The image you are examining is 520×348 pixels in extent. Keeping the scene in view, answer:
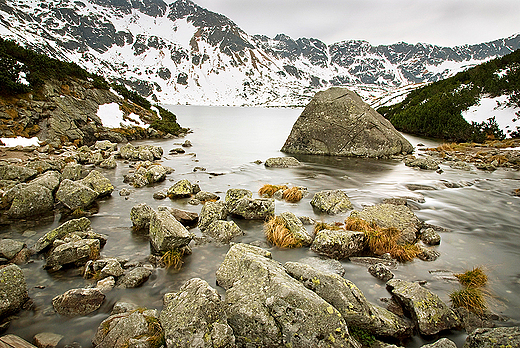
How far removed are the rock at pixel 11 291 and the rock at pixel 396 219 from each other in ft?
32.8

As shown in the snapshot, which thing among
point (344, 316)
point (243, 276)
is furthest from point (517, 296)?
point (243, 276)

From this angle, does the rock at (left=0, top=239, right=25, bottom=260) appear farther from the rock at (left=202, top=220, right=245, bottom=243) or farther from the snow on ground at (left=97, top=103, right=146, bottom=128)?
the snow on ground at (left=97, top=103, right=146, bottom=128)

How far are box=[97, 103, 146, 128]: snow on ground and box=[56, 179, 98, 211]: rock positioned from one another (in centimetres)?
2336

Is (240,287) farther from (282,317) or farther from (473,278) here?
(473,278)

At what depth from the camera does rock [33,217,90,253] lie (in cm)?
800

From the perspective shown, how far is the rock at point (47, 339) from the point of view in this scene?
16.1 feet

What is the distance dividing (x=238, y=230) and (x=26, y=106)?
81.2 ft

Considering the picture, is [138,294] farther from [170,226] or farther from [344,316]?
[344,316]

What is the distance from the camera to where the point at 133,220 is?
981cm

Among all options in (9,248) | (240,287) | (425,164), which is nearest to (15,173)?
(9,248)

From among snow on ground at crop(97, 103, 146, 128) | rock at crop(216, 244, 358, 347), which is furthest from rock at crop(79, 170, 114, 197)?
snow on ground at crop(97, 103, 146, 128)

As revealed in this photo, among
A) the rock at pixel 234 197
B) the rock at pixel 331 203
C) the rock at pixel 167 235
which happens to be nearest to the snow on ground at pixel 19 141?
the rock at pixel 234 197

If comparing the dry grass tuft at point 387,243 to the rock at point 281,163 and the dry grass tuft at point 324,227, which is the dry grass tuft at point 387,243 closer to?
the dry grass tuft at point 324,227

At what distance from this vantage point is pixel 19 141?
67.7ft
